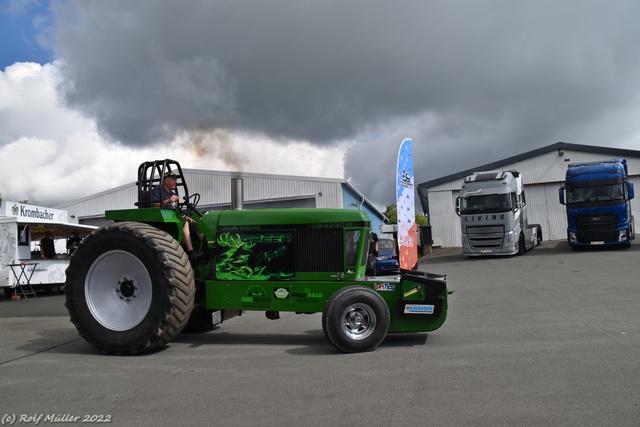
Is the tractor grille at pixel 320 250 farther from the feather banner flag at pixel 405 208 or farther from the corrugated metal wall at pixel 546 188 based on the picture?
the corrugated metal wall at pixel 546 188

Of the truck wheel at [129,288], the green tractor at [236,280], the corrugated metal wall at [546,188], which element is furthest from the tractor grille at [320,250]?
the corrugated metal wall at [546,188]

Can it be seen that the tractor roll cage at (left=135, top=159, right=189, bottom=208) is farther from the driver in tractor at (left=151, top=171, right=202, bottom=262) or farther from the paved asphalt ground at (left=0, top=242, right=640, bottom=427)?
the paved asphalt ground at (left=0, top=242, right=640, bottom=427)

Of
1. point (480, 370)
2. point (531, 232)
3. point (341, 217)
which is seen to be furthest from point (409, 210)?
point (531, 232)

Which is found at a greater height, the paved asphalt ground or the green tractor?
the green tractor

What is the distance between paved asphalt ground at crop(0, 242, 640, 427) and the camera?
13.6 ft

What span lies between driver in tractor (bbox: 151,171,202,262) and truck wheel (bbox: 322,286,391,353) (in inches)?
84.6

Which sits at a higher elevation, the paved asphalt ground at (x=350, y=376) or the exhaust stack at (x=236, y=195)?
the exhaust stack at (x=236, y=195)

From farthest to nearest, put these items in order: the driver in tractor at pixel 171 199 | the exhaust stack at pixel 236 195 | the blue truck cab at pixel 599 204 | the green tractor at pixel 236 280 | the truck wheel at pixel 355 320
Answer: the blue truck cab at pixel 599 204, the exhaust stack at pixel 236 195, the driver in tractor at pixel 171 199, the green tractor at pixel 236 280, the truck wheel at pixel 355 320

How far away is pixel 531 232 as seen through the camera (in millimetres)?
26891

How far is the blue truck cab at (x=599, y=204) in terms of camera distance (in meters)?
22.3

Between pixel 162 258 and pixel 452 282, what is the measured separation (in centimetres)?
1056

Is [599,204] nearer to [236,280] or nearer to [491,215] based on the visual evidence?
[491,215]

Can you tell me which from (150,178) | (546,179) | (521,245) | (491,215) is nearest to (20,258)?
(150,178)

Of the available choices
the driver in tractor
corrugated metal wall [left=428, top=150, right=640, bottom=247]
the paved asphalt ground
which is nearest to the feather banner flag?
the paved asphalt ground
